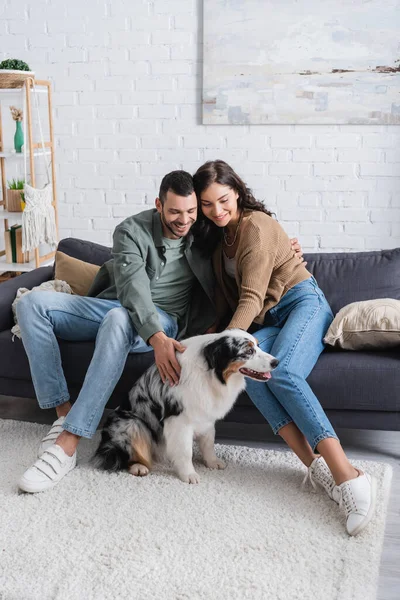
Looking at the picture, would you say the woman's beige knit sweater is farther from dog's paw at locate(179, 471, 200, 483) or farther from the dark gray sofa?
dog's paw at locate(179, 471, 200, 483)

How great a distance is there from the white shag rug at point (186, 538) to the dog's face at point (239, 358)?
0.41m

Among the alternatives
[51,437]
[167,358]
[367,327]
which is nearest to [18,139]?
[51,437]

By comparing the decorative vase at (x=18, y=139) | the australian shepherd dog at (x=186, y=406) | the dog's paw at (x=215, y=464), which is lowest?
the dog's paw at (x=215, y=464)

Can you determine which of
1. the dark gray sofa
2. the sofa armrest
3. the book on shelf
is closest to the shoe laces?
the dark gray sofa

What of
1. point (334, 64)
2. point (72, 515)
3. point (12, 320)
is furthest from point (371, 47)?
point (72, 515)

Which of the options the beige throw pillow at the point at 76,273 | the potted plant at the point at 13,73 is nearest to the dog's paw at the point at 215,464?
the beige throw pillow at the point at 76,273

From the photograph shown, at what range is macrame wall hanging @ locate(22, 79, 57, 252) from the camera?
3.83 meters

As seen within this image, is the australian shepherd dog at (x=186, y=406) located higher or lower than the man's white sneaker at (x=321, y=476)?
higher

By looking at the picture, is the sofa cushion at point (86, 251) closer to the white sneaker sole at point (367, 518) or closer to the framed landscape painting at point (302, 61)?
the framed landscape painting at point (302, 61)

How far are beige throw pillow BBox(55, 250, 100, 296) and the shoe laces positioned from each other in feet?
4.59

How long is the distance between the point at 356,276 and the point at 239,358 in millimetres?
908

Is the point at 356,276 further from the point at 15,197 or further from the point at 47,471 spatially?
the point at 15,197

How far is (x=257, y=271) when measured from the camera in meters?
2.39

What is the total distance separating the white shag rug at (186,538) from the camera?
176 centimetres
